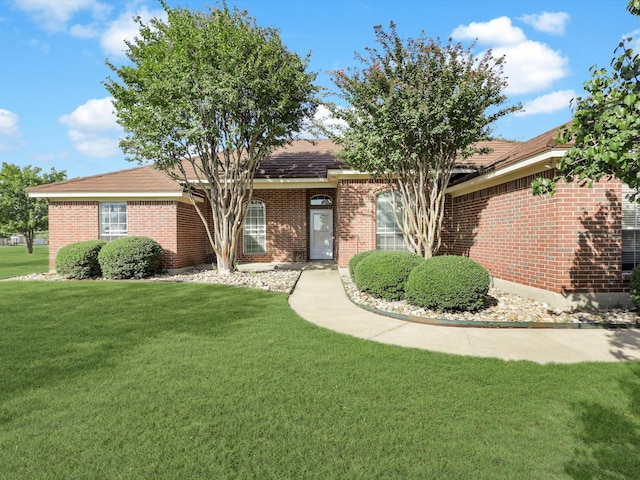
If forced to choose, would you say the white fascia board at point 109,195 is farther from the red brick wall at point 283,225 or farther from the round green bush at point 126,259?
the red brick wall at point 283,225

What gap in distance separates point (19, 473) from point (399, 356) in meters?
3.55

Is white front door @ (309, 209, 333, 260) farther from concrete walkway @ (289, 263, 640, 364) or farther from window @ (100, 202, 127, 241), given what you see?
concrete walkway @ (289, 263, 640, 364)

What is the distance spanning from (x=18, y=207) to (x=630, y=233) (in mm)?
35351

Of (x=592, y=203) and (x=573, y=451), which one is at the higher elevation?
(x=592, y=203)

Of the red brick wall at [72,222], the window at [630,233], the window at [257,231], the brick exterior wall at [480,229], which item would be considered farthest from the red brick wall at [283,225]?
the window at [630,233]

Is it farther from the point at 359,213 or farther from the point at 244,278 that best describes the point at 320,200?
the point at 244,278

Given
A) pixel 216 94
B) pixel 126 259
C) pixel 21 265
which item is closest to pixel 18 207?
pixel 21 265

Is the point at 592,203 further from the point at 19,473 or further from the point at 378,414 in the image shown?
the point at 19,473

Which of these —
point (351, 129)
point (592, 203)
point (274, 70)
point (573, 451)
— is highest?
point (274, 70)

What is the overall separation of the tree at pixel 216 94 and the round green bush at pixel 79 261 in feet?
10.7

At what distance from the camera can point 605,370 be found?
399cm

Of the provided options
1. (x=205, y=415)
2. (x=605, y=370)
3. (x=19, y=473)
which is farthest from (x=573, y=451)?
(x=19, y=473)

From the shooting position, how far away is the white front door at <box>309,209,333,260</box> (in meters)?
16.3

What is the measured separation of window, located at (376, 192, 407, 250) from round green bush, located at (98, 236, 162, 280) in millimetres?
7398
